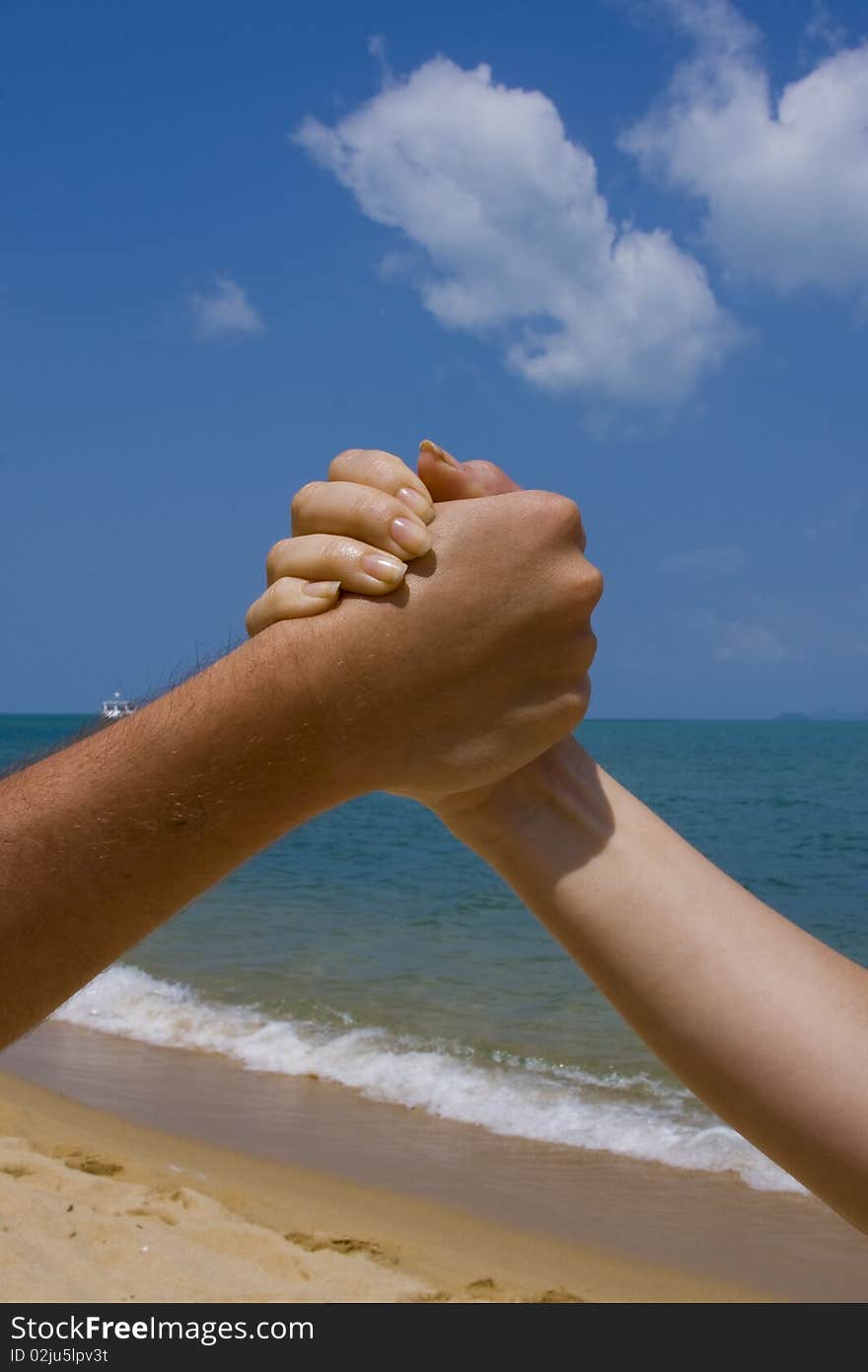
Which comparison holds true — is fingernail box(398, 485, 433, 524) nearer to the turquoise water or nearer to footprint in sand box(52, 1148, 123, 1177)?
the turquoise water

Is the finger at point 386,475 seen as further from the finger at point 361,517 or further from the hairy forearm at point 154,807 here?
the hairy forearm at point 154,807

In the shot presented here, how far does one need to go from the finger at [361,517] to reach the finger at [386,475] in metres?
0.02

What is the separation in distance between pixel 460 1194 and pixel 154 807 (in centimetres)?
438

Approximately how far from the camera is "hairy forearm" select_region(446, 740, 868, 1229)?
49.4 inches

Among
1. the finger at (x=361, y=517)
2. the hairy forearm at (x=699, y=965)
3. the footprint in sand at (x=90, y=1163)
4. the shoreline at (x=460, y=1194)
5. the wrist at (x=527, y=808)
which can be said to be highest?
the finger at (x=361, y=517)

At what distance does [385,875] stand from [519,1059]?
10809 mm

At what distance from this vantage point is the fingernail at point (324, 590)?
129 centimetres

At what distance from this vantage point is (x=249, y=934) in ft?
37.9

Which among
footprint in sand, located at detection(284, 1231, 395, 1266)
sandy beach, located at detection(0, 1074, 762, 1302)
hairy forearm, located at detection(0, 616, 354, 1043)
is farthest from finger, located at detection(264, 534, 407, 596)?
footprint in sand, located at detection(284, 1231, 395, 1266)

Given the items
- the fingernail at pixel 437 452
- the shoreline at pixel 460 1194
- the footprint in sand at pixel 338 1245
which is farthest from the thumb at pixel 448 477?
the footprint in sand at pixel 338 1245

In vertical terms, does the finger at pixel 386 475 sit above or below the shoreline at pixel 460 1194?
above

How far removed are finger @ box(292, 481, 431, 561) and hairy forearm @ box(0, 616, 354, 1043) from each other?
18 cm

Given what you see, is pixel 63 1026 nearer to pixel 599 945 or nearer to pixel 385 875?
pixel 599 945
